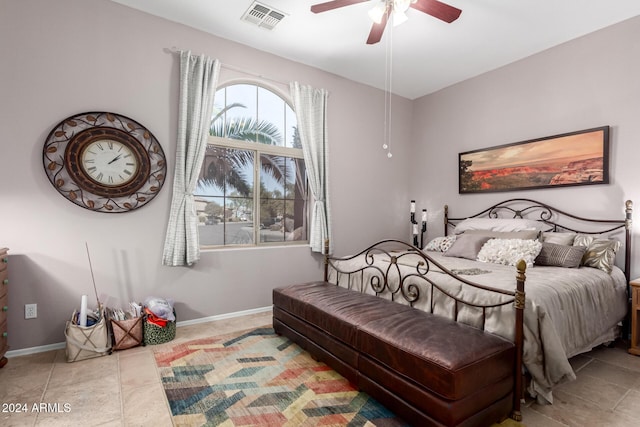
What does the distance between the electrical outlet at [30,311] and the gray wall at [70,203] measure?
0.09 feet

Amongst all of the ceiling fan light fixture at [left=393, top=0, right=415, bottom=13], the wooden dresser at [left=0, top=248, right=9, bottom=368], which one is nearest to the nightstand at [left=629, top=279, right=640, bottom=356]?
the ceiling fan light fixture at [left=393, top=0, right=415, bottom=13]

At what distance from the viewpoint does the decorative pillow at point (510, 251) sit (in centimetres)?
283

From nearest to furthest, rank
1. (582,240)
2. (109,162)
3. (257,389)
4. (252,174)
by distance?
(257,389), (109,162), (582,240), (252,174)

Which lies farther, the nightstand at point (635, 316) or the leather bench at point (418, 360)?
the nightstand at point (635, 316)

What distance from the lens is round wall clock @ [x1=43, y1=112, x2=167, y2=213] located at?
2.66 meters

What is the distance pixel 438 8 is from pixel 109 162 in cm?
295

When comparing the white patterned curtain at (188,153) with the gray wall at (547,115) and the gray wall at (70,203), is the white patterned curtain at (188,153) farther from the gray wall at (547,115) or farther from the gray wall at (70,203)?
the gray wall at (547,115)

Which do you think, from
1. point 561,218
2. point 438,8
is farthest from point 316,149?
point 561,218

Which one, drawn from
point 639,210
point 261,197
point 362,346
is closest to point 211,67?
point 261,197

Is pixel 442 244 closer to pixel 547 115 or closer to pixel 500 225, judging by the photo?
pixel 500 225

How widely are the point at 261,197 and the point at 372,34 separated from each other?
2.06 m

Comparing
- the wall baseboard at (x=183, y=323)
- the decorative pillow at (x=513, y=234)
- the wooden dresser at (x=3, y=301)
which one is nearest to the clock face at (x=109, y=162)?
the wooden dresser at (x=3, y=301)

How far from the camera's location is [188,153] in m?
3.18

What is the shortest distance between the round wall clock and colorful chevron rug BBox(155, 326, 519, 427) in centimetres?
140
